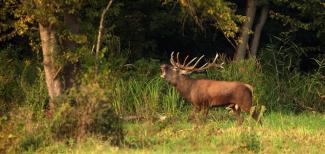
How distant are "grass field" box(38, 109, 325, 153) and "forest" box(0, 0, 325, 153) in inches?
1.2

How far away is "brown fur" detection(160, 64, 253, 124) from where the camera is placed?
1720cm

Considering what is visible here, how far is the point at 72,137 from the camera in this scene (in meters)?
13.2

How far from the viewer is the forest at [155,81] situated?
13312 mm

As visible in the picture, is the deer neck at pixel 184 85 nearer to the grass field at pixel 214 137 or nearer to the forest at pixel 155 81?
the forest at pixel 155 81

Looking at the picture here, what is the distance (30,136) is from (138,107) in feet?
17.9

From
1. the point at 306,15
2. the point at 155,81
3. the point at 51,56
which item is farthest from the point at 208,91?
the point at 306,15

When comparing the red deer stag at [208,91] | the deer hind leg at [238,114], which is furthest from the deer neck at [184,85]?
the deer hind leg at [238,114]

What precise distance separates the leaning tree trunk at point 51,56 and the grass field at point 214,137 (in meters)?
1.68

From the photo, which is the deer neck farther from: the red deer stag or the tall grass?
the tall grass

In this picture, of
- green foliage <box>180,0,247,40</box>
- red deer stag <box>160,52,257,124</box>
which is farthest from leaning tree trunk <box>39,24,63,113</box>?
red deer stag <box>160,52,257,124</box>

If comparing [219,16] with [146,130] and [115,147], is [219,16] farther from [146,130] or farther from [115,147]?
[115,147]

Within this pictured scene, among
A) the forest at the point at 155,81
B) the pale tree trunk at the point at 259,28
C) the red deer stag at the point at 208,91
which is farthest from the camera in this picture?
the pale tree trunk at the point at 259,28

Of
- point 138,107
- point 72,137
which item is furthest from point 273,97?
point 72,137

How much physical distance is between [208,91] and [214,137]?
3360mm
